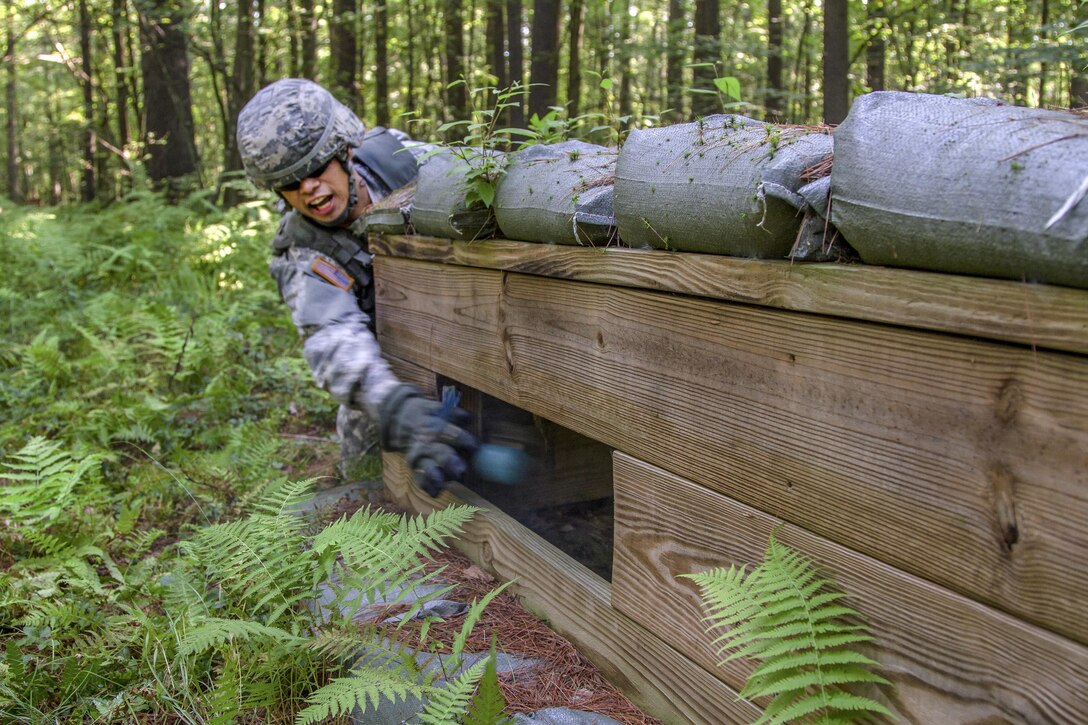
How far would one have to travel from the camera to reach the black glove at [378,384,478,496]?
10.1 feet

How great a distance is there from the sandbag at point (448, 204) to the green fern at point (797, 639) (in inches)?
68.4

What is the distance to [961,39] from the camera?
37.7 ft

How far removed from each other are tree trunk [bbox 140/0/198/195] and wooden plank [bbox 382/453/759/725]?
11708 mm

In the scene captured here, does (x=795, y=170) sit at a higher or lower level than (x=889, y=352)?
higher

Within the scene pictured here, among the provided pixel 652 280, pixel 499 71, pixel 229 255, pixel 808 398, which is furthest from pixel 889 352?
pixel 499 71

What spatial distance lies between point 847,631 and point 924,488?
38 cm

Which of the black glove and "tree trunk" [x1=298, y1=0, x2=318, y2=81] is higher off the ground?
"tree trunk" [x1=298, y1=0, x2=318, y2=81]

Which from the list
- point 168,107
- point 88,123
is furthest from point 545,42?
point 88,123

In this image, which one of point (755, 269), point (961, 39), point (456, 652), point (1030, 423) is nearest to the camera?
point (1030, 423)

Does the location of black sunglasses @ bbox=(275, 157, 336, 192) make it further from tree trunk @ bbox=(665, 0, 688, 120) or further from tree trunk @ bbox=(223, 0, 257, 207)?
tree trunk @ bbox=(223, 0, 257, 207)

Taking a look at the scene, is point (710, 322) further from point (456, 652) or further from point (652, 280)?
point (456, 652)

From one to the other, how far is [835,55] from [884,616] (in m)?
6.49

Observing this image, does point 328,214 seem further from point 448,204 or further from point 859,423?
point 859,423

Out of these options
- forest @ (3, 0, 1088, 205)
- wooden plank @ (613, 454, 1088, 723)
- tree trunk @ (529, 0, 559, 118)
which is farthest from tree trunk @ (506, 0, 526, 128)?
wooden plank @ (613, 454, 1088, 723)
